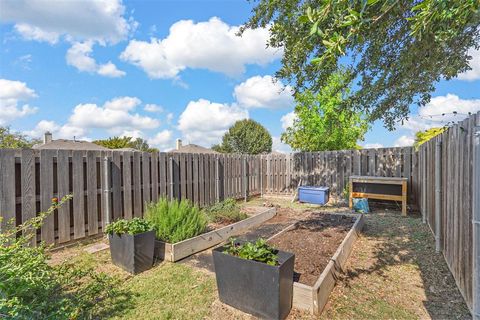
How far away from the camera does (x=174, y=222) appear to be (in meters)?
3.93

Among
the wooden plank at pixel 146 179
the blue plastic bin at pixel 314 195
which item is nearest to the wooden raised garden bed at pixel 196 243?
the wooden plank at pixel 146 179

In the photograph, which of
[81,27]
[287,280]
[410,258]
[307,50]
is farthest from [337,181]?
[81,27]

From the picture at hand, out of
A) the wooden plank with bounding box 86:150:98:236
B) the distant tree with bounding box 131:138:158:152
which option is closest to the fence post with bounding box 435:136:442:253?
the wooden plank with bounding box 86:150:98:236

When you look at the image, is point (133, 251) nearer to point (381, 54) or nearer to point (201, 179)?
point (201, 179)

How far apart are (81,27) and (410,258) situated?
23.0 feet

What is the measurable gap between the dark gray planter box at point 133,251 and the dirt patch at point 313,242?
1.88m

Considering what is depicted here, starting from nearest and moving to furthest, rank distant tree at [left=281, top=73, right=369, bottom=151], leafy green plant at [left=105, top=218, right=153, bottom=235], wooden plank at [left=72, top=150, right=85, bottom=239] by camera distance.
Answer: leafy green plant at [left=105, top=218, right=153, bottom=235] → wooden plank at [left=72, top=150, right=85, bottom=239] → distant tree at [left=281, top=73, right=369, bottom=151]

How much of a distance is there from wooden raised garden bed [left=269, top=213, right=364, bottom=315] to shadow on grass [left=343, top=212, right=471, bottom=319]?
0.30 m

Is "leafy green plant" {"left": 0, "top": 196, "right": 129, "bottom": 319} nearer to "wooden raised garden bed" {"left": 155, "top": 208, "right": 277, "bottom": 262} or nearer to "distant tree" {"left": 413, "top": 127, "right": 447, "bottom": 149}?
"wooden raised garden bed" {"left": 155, "top": 208, "right": 277, "bottom": 262}

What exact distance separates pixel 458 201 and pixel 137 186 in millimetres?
5345

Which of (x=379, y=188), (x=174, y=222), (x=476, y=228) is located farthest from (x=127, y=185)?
(x=379, y=188)

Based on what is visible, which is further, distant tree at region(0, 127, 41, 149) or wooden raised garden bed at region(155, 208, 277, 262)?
distant tree at region(0, 127, 41, 149)

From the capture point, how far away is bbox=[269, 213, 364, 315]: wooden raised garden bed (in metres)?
2.42

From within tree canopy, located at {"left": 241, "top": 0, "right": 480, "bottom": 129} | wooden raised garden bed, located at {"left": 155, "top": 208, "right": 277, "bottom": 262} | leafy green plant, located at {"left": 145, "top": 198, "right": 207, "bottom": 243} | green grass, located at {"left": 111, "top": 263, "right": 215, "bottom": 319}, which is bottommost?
green grass, located at {"left": 111, "top": 263, "right": 215, "bottom": 319}
